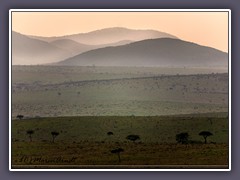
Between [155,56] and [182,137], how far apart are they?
1.10m

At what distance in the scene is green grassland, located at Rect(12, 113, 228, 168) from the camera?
308 inches

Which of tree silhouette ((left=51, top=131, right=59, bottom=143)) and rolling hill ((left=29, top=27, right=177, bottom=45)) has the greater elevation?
rolling hill ((left=29, top=27, right=177, bottom=45))

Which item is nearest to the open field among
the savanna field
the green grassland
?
the savanna field

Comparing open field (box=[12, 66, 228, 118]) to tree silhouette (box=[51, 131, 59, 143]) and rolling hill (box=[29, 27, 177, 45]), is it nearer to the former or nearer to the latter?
tree silhouette (box=[51, 131, 59, 143])

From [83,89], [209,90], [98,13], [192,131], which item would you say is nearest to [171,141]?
[192,131]

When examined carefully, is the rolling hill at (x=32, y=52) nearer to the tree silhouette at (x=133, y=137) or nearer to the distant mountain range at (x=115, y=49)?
the distant mountain range at (x=115, y=49)

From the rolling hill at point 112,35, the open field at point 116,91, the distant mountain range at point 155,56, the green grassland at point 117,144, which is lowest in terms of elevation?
the green grassland at point 117,144

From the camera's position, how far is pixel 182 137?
25.7 ft

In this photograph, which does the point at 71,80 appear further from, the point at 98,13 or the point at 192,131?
the point at 192,131

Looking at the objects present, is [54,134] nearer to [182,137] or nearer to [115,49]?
[115,49]

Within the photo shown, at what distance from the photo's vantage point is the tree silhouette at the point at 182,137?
784 cm

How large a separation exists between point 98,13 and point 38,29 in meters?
0.80

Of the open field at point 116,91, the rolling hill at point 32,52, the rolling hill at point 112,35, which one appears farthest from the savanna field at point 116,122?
the rolling hill at point 112,35

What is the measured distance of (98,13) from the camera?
7.86 meters
